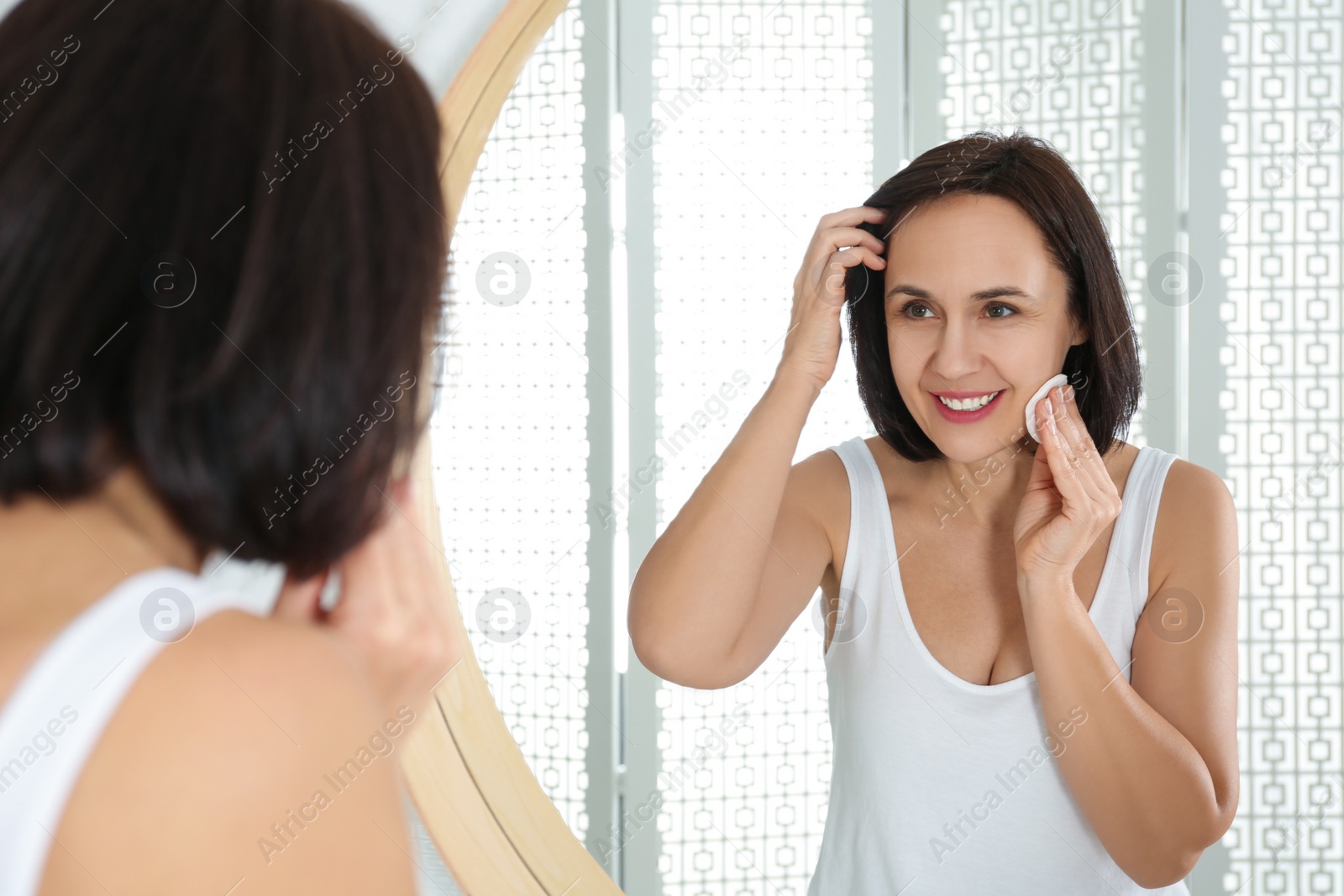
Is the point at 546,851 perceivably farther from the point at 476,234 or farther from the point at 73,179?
the point at 73,179

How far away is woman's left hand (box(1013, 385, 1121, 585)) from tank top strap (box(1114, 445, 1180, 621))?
4 centimetres

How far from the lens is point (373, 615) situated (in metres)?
0.49

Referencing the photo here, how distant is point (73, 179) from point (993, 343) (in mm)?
958

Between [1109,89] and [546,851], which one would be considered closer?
[546,851]

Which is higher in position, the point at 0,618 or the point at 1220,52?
the point at 1220,52

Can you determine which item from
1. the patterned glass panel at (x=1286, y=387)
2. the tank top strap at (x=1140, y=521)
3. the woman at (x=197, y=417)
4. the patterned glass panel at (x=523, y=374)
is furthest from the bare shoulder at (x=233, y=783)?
the patterned glass panel at (x=1286, y=387)

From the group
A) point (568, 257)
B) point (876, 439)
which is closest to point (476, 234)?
point (568, 257)

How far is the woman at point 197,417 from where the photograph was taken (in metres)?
0.30

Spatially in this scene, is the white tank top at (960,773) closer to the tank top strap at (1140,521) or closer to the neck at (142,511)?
the tank top strap at (1140,521)

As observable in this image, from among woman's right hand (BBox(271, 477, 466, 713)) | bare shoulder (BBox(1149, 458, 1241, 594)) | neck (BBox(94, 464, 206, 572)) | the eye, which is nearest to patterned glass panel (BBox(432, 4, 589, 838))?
the eye

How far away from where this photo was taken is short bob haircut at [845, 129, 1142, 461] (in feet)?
3.61

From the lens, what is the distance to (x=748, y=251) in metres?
1.74

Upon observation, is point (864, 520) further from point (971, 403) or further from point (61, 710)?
point (61, 710)

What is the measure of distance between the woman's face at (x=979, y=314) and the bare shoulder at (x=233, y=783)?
0.90m
